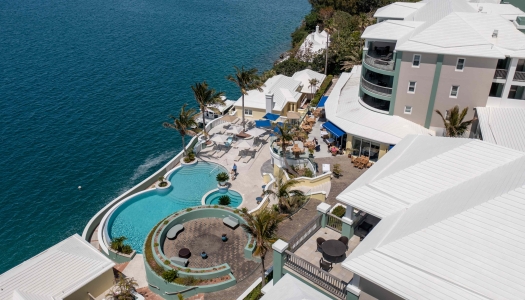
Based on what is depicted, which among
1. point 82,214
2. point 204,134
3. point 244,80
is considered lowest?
point 82,214

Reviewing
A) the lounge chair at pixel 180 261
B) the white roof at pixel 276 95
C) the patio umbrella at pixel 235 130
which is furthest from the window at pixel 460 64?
the lounge chair at pixel 180 261

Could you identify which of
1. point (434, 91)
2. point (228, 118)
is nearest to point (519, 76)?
point (434, 91)

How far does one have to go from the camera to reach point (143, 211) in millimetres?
41219

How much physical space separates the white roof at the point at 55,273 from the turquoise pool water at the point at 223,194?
527 inches

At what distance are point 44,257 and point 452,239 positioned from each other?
89.1 ft

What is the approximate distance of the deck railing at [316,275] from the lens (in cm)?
2170

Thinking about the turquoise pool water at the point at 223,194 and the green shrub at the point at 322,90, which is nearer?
the turquoise pool water at the point at 223,194

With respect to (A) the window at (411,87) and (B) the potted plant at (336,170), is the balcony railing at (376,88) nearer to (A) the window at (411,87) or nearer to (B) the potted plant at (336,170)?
(A) the window at (411,87)

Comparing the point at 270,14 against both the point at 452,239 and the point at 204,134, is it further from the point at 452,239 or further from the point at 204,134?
the point at 452,239

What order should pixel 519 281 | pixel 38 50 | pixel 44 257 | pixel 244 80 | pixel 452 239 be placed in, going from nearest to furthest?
pixel 519 281 → pixel 452 239 → pixel 44 257 → pixel 244 80 → pixel 38 50

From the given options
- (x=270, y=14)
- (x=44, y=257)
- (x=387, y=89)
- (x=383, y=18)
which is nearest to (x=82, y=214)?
(x=44, y=257)

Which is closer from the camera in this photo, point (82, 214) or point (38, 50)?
point (82, 214)

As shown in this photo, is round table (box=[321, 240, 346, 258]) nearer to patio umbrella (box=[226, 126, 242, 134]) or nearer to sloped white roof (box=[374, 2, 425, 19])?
patio umbrella (box=[226, 126, 242, 134])

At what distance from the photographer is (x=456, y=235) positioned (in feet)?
66.2
